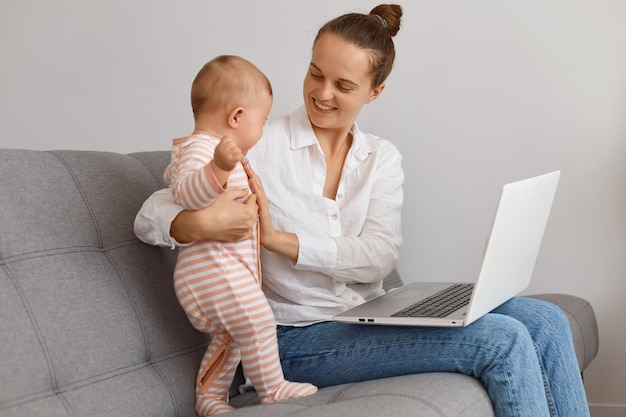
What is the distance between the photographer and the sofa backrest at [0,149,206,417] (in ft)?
4.96

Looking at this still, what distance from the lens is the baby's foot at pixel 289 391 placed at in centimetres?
170

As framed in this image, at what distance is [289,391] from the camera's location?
5.62 ft

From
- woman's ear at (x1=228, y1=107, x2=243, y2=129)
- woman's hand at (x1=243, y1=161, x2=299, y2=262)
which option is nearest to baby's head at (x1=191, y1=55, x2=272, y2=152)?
woman's ear at (x1=228, y1=107, x2=243, y2=129)

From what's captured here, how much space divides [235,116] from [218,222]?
0.22m

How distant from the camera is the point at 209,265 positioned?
1646mm

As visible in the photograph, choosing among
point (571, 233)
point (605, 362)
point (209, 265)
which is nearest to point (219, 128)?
point (209, 265)

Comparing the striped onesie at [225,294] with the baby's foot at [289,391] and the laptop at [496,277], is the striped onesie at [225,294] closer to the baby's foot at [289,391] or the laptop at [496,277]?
the baby's foot at [289,391]

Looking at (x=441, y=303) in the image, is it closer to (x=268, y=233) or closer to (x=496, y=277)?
(x=496, y=277)

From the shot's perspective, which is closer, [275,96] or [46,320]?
[46,320]

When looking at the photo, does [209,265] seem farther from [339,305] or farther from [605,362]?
[605,362]

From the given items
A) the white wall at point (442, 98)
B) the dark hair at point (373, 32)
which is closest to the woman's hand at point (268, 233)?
the dark hair at point (373, 32)

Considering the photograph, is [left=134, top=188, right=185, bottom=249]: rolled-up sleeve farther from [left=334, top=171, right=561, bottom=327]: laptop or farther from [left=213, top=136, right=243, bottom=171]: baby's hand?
[left=334, top=171, right=561, bottom=327]: laptop

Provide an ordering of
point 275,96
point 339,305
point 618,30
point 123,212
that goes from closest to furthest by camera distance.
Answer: point 123,212 → point 339,305 → point 618,30 → point 275,96

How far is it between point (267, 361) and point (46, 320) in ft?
1.37
